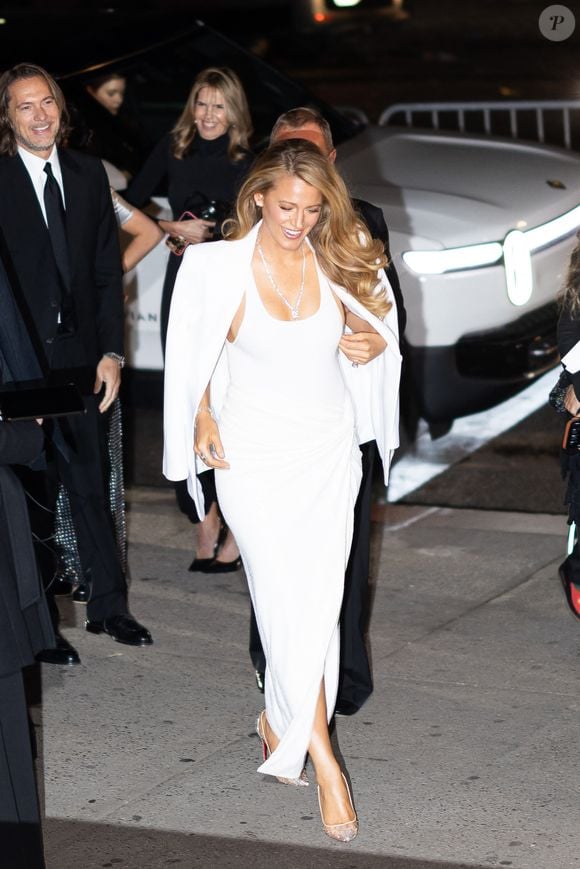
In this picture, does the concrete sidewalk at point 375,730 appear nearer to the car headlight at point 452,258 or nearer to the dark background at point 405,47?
the car headlight at point 452,258

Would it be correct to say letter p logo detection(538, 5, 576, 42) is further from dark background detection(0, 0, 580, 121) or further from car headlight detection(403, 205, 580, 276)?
car headlight detection(403, 205, 580, 276)

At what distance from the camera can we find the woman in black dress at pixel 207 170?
20.0ft

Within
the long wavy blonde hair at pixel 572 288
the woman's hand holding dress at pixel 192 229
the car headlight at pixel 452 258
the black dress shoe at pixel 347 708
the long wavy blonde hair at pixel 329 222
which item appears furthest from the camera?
the car headlight at pixel 452 258

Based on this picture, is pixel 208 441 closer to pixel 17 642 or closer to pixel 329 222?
pixel 329 222

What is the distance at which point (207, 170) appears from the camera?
20.4 ft

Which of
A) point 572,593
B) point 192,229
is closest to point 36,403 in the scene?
point 572,593

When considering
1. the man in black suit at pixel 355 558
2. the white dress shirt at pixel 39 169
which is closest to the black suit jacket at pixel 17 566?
the man in black suit at pixel 355 558

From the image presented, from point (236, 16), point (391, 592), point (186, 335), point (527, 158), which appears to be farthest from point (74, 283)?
point (236, 16)

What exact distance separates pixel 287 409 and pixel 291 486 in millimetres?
213

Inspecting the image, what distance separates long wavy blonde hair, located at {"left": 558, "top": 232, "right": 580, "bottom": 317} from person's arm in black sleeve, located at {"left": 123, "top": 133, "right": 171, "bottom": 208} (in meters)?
2.06

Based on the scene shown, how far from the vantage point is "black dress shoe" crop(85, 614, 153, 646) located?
18.1 feet

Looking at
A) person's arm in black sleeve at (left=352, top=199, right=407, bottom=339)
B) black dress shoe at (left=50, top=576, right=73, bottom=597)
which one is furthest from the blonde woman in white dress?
black dress shoe at (left=50, top=576, right=73, bottom=597)

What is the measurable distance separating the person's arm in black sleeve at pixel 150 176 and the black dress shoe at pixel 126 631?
6.41 feet

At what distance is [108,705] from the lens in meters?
5.00
